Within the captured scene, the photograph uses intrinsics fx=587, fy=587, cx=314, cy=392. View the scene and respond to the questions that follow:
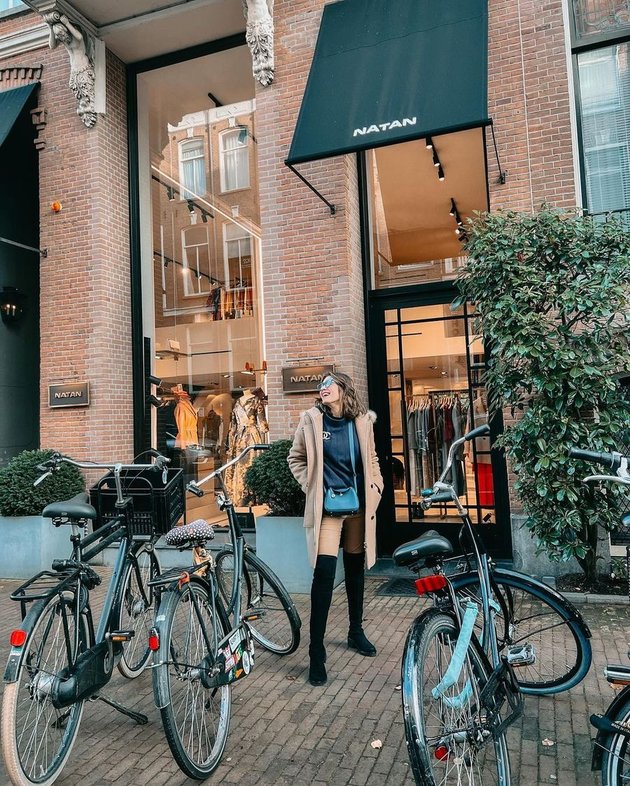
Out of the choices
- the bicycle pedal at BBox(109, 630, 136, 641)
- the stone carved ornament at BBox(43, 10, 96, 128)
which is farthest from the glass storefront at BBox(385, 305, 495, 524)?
the stone carved ornament at BBox(43, 10, 96, 128)

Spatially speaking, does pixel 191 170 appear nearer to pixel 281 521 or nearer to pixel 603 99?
pixel 603 99

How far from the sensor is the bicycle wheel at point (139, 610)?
3.89 m

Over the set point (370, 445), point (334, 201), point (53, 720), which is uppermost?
point (334, 201)

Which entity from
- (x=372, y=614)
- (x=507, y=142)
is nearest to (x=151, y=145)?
(x=507, y=142)

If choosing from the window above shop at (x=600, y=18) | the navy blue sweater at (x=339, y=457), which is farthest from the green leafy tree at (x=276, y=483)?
the window above shop at (x=600, y=18)

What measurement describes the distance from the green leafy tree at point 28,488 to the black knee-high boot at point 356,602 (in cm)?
431

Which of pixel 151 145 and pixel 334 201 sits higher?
pixel 151 145

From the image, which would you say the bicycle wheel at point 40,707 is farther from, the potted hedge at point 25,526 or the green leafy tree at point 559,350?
the potted hedge at point 25,526

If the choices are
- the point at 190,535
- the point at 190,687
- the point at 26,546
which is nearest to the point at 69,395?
the point at 26,546

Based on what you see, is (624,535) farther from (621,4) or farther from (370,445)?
(621,4)

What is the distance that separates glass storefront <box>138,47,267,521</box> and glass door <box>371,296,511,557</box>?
2.00 m

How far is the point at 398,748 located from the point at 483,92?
555cm

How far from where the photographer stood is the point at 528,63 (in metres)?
6.58

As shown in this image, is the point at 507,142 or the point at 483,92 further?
the point at 507,142
